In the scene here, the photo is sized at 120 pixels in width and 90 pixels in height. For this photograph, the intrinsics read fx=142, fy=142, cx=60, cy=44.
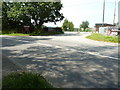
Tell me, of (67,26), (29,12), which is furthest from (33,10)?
(67,26)

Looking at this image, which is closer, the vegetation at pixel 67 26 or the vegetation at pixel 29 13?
the vegetation at pixel 29 13

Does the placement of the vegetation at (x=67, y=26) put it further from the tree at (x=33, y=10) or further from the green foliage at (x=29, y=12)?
the tree at (x=33, y=10)

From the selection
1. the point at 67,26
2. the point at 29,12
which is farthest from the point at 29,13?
the point at 67,26

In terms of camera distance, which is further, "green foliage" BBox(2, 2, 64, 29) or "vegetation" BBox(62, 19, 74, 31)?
"vegetation" BBox(62, 19, 74, 31)

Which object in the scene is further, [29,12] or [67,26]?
[67,26]

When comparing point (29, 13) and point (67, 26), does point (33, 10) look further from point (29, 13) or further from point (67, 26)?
point (67, 26)

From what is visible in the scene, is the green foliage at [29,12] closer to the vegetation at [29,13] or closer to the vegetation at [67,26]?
the vegetation at [29,13]

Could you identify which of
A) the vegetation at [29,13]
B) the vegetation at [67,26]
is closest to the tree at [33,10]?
the vegetation at [29,13]

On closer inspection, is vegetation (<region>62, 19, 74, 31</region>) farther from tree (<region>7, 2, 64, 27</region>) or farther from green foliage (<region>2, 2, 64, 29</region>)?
tree (<region>7, 2, 64, 27</region>)

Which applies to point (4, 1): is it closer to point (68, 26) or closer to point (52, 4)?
point (52, 4)

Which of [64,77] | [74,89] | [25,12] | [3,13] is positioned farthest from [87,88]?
[3,13]

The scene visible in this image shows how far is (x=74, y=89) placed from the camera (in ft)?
13.4

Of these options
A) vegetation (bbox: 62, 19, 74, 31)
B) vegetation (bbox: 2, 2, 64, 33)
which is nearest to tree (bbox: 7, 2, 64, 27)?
vegetation (bbox: 2, 2, 64, 33)

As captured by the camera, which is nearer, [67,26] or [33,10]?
[33,10]
